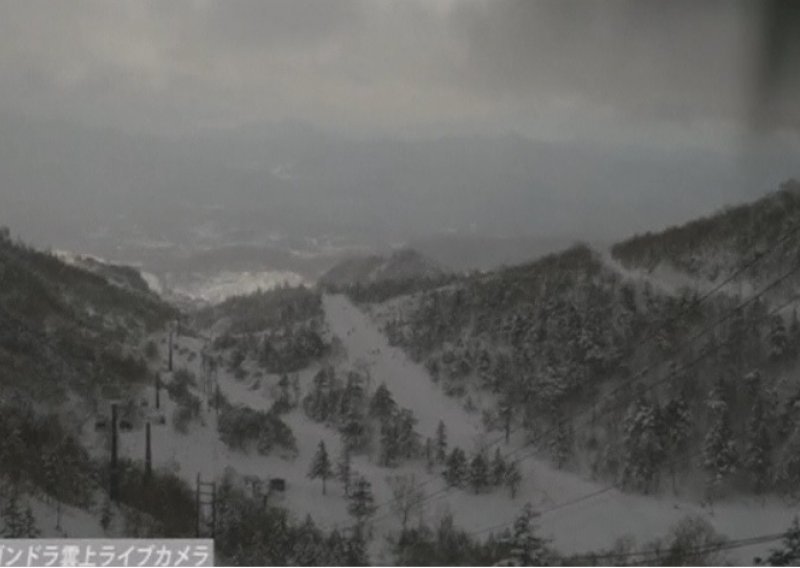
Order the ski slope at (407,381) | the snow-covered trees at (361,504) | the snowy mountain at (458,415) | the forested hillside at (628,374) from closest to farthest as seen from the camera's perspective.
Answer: the snowy mountain at (458,415)
the snow-covered trees at (361,504)
the forested hillside at (628,374)
the ski slope at (407,381)

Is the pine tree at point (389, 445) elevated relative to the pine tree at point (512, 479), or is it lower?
elevated

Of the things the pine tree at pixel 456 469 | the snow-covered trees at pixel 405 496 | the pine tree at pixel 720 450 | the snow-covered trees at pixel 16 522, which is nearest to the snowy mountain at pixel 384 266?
the pine tree at pixel 720 450

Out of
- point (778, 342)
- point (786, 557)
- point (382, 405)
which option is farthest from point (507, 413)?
point (786, 557)

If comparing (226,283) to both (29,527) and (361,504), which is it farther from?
(29,527)

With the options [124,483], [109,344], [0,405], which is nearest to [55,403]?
[0,405]

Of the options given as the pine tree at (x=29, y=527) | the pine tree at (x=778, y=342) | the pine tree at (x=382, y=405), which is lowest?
the pine tree at (x=29, y=527)

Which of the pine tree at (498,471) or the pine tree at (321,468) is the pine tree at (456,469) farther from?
the pine tree at (321,468)

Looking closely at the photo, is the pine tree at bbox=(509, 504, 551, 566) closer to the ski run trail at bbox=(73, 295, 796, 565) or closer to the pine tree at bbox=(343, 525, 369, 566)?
the pine tree at bbox=(343, 525, 369, 566)
